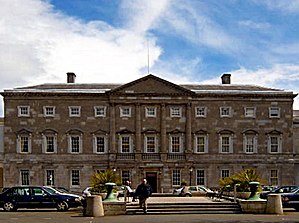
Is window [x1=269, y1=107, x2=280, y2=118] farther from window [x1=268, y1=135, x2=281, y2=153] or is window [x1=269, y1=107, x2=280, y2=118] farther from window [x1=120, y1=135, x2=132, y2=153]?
window [x1=120, y1=135, x2=132, y2=153]

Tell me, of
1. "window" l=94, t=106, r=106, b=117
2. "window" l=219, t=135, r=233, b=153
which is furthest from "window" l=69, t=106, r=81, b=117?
"window" l=219, t=135, r=233, b=153

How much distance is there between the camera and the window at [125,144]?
192 feet

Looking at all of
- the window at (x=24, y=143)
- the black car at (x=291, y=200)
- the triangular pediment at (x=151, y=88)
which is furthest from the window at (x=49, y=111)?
the black car at (x=291, y=200)

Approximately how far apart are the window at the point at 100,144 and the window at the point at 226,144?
38.0ft

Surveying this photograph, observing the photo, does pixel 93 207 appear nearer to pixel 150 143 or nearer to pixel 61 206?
pixel 61 206

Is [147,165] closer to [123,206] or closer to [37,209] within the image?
[37,209]

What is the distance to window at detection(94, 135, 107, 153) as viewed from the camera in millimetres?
58469

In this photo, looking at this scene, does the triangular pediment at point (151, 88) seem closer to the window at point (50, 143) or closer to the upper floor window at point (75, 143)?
the upper floor window at point (75, 143)

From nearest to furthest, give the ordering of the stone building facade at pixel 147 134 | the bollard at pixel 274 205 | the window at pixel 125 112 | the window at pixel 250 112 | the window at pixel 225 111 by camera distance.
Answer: the bollard at pixel 274 205, the stone building facade at pixel 147 134, the window at pixel 125 112, the window at pixel 225 111, the window at pixel 250 112

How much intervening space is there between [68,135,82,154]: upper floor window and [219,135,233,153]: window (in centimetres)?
1404

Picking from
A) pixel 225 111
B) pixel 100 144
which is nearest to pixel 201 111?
pixel 225 111

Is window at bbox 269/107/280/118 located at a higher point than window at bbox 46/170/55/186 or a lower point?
higher

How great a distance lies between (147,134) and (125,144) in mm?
2409

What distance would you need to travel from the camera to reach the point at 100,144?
5853cm
